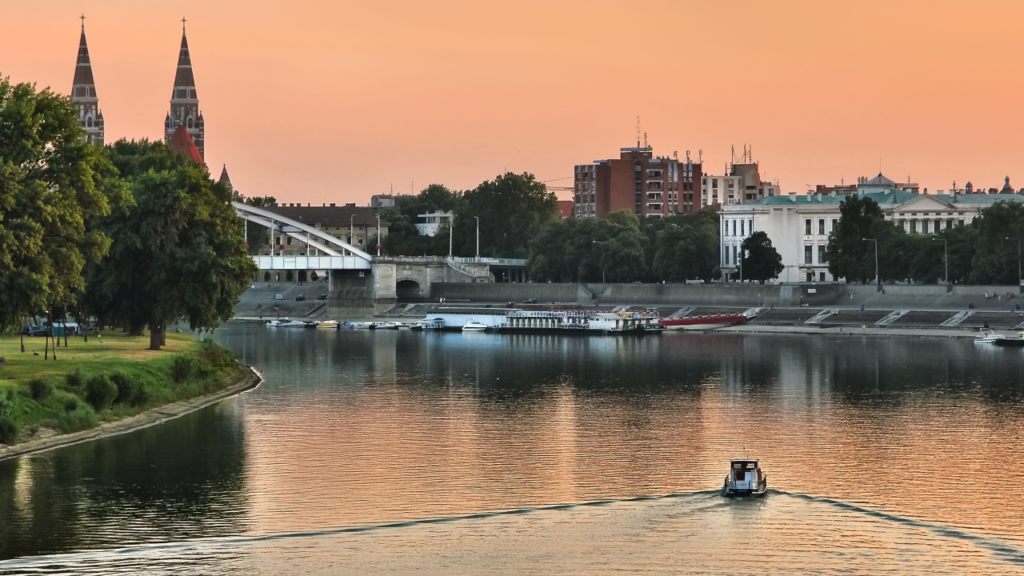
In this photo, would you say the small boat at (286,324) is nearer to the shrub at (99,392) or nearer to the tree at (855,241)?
the tree at (855,241)

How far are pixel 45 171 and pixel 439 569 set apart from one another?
30.4 meters

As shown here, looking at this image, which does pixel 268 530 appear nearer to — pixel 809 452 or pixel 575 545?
pixel 575 545

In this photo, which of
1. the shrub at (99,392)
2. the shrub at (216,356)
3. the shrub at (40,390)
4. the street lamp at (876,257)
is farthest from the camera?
the street lamp at (876,257)

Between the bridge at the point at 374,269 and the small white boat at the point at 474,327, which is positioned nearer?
the small white boat at the point at 474,327

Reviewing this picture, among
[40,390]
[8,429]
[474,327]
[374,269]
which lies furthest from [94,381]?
[374,269]

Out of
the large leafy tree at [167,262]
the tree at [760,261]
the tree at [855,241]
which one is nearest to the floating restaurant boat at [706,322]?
the tree at [855,241]

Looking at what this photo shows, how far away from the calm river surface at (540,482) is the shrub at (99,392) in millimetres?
2153

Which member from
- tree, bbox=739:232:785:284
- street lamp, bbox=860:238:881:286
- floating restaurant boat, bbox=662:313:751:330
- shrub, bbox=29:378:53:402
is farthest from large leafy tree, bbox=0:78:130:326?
tree, bbox=739:232:785:284

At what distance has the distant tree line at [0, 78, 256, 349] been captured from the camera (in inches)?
2127

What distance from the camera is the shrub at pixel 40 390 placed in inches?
2055

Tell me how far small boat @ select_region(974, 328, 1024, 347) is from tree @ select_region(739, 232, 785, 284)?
125ft

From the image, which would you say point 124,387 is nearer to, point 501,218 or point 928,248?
point 928,248

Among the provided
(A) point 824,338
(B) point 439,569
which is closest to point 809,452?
(B) point 439,569

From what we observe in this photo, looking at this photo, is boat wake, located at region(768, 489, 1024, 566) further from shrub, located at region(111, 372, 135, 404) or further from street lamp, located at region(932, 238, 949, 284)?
street lamp, located at region(932, 238, 949, 284)
